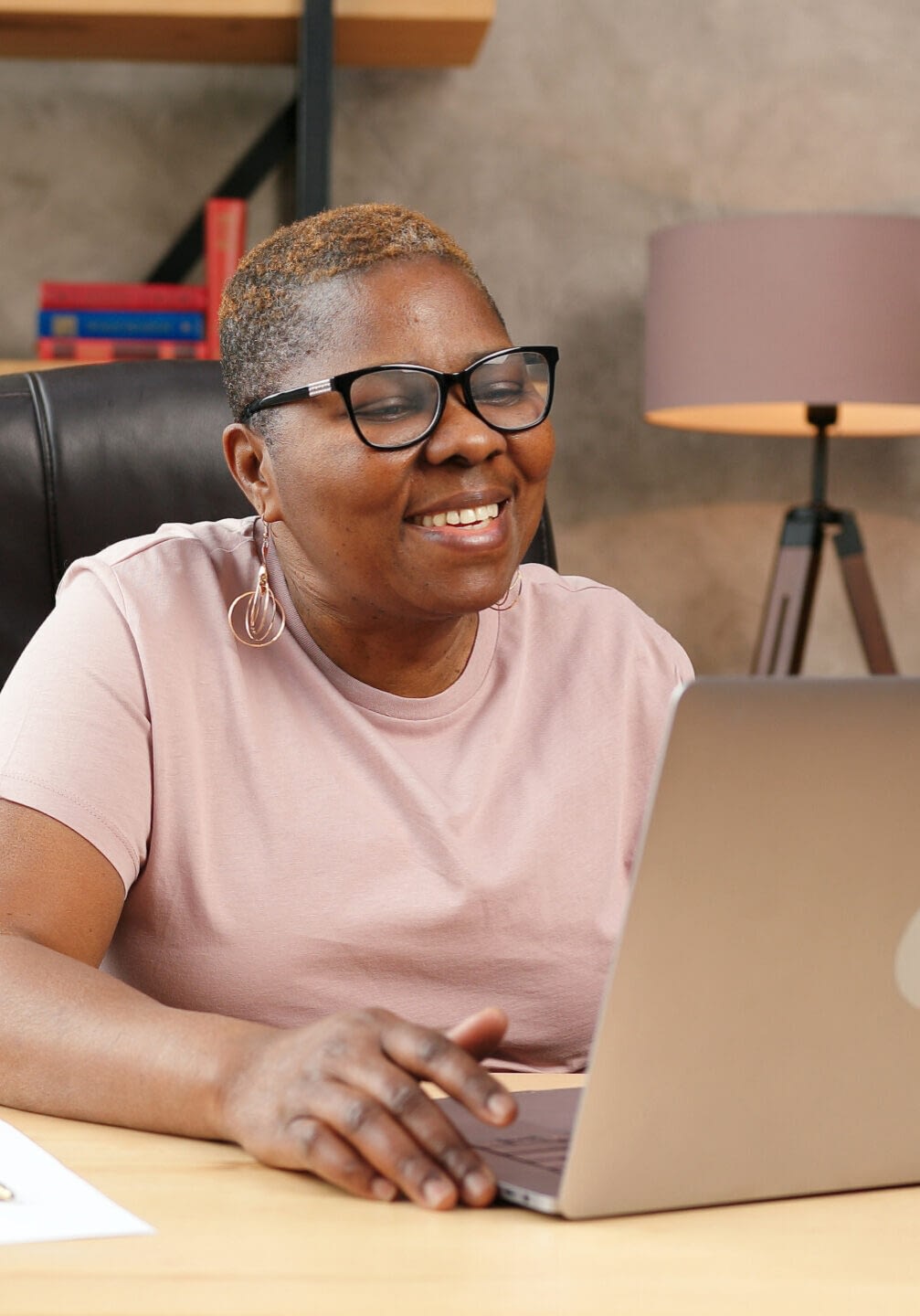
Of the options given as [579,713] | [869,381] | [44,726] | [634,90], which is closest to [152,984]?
[44,726]

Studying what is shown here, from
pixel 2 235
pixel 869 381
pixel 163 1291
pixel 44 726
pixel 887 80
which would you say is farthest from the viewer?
pixel 887 80

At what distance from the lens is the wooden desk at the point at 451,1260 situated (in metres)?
0.56

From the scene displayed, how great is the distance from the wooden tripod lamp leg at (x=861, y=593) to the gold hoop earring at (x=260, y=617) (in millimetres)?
1492

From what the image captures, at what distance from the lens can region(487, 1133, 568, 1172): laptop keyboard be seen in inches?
27.2

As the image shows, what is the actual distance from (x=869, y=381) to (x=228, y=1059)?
1.84 meters

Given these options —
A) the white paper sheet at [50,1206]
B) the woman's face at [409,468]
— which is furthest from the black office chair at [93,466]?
the white paper sheet at [50,1206]

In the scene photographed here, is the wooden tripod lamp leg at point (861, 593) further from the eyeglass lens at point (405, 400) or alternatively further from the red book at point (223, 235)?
the eyeglass lens at point (405, 400)

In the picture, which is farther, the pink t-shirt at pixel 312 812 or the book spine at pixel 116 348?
the book spine at pixel 116 348

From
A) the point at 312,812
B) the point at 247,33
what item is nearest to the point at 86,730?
the point at 312,812

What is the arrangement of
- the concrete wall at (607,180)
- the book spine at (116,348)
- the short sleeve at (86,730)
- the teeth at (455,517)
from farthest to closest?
the concrete wall at (607,180) < the book spine at (116,348) < the teeth at (455,517) < the short sleeve at (86,730)

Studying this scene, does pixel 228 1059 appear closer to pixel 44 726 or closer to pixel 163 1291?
pixel 163 1291

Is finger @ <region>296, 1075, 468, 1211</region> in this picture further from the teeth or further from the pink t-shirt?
the teeth

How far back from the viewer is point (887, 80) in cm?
290

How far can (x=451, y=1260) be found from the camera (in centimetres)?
60
